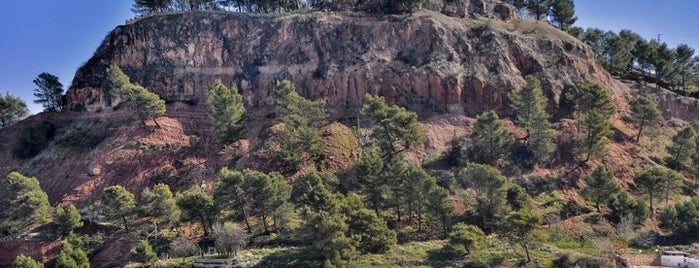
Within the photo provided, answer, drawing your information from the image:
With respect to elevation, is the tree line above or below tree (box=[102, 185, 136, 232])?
above

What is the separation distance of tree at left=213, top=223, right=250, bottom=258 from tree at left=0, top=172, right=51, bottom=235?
19.5 meters

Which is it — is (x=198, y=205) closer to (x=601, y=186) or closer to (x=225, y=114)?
(x=225, y=114)

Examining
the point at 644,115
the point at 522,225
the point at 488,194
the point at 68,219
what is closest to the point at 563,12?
the point at 644,115

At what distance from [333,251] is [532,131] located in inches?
1197

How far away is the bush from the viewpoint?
73250 millimetres

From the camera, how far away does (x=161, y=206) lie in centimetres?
5303

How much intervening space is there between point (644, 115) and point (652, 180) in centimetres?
1582

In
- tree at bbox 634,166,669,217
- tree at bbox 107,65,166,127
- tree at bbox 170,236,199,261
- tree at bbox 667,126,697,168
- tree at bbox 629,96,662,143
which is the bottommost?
tree at bbox 170,236,199,261

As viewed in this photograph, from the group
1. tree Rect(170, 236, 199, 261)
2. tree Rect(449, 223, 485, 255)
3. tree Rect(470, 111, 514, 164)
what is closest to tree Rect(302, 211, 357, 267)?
tree Rect(449, 223, 485, 255)

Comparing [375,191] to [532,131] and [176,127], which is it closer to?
[532,131]

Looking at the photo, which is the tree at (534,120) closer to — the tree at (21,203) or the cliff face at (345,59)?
the cliff face at (345,59)

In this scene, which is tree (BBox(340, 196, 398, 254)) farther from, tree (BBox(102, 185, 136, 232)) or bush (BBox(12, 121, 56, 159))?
bush (BBox(12, 121, 56, 159))

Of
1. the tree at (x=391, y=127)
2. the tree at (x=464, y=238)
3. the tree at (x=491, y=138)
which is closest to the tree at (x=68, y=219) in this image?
the tree at (x=391, y=127)

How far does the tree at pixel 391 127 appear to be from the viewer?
61875mm
